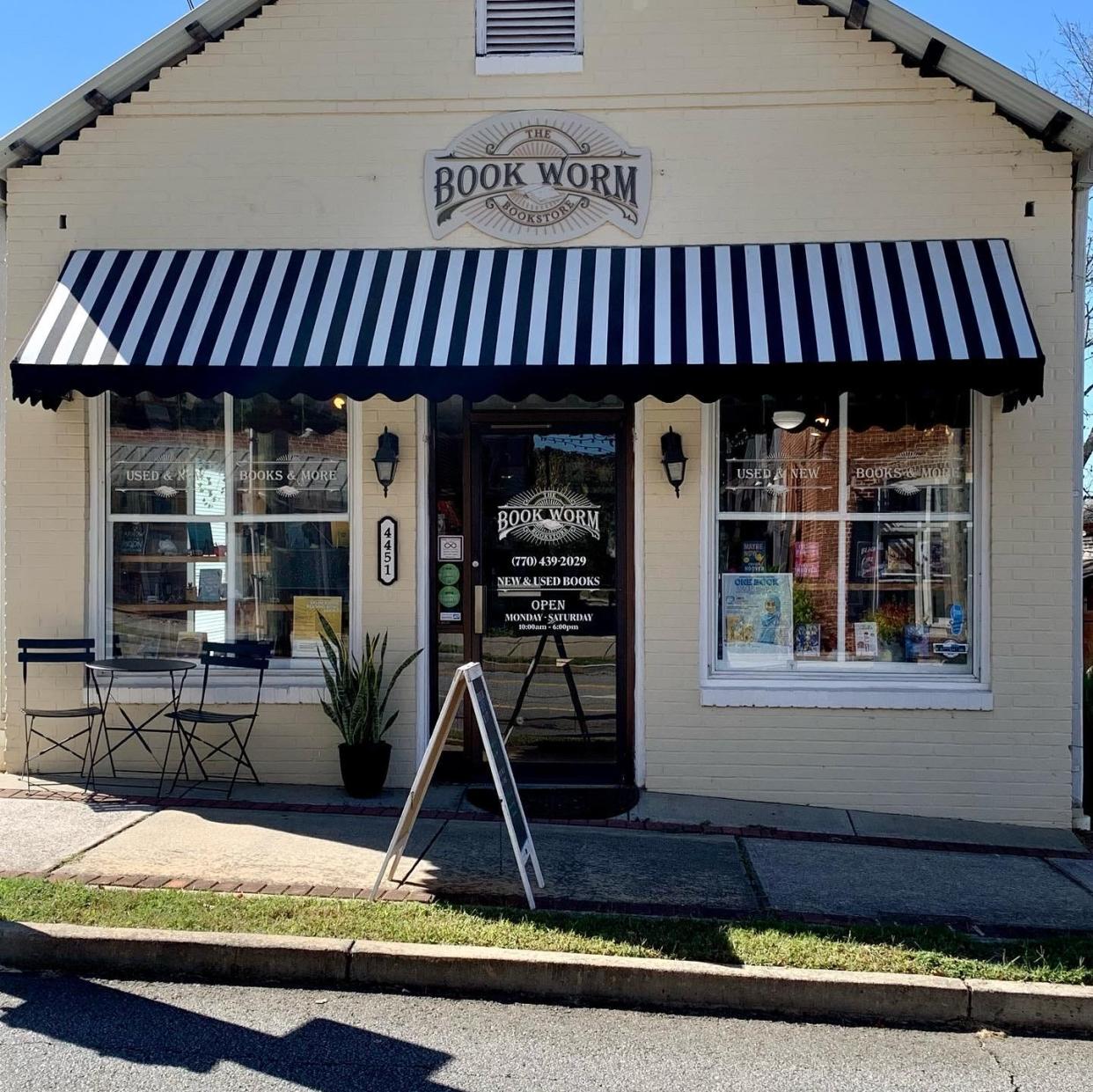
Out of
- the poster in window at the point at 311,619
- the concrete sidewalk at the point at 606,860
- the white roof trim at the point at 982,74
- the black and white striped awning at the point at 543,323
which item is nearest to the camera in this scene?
the concrete sidewalk at the point at 606,860

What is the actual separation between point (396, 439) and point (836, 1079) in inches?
198

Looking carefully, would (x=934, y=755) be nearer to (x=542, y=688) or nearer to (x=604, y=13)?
(x=542, y=688)

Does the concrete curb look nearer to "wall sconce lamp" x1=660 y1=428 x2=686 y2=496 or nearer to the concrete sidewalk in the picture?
the concrete sidewalk

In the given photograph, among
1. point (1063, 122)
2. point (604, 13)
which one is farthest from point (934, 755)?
point (604, 13)

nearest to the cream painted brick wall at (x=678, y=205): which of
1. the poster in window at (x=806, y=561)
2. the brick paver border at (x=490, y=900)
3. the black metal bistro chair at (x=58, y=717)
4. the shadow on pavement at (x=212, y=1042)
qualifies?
the black metal bistro chair at (x=58, y=717)

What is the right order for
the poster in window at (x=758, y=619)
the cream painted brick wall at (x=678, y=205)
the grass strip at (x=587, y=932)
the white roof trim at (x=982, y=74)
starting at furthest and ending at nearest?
the poster in window at (x=758, y=619) < the cream painted brick wall at (x=678, y=205) < the white roof trim at (x=982, y=74) < the grass strip at (x=587, y=932)

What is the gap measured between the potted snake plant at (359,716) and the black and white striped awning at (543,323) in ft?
6.15

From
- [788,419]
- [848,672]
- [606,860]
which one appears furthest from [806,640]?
[606,860]

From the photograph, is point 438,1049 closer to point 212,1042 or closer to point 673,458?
point 212,1042

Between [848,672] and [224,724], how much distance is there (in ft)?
14.6

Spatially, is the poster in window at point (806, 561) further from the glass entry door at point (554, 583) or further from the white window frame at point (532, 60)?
the white window frame at point (532, 60)

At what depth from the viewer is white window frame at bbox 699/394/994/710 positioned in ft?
24.1

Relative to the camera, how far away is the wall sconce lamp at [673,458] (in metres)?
7.37

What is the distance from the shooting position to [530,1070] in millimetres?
3973
